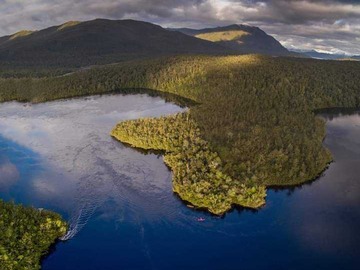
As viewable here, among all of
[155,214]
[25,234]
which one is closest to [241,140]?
[155,214]

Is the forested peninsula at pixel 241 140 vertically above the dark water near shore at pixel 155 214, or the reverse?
the forested peninsula at pixel 241 140

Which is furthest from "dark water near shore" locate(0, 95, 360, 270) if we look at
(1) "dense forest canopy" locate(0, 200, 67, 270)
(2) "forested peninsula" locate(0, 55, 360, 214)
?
(2) "forested peninsula" locate(0, 55, 360, 214)

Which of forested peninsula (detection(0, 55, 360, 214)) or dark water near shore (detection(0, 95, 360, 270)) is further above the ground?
forested peninsula (detection(0, 55, 360, 214))

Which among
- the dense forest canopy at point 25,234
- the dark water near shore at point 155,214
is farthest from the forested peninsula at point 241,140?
the dense forest canopy at point 25,234

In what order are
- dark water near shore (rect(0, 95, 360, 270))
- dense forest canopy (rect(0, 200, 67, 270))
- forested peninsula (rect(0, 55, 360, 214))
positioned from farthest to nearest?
forested peninsula (rect(0, 55, 360, 214)), dark water near shore (rect(0, 95, 360, 270)), dense forest canopy (rect(0, 200, 67, 270))

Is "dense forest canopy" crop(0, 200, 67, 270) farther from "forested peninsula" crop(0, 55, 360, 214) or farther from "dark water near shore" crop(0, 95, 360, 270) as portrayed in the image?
"forested peninsula" crop(0, 55, 360, 214)

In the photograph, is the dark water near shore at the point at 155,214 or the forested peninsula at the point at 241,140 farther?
the forested peninsula at the point at 241,140

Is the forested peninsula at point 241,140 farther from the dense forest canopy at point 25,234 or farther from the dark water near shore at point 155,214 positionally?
the dense forest canopy at point 25,234

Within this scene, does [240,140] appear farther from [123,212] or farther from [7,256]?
[7,256]

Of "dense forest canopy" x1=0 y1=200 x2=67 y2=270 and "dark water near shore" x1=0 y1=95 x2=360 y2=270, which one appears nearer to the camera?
"dense forest canopy" x1=0 y1=200 x2=67 y2=270
